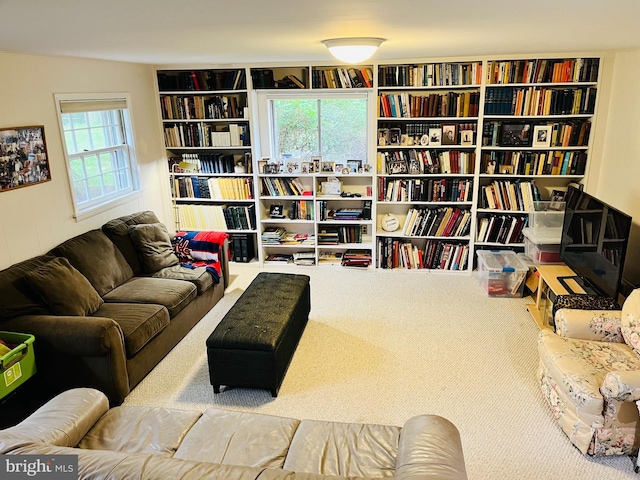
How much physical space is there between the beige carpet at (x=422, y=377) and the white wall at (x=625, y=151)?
3.66 feet

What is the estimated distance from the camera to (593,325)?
297 centimetres

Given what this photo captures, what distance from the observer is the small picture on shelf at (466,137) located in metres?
4.81

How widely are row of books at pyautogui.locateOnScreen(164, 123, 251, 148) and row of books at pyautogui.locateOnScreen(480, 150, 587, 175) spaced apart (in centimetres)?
252

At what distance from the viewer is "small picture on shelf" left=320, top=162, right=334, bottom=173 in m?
5.16

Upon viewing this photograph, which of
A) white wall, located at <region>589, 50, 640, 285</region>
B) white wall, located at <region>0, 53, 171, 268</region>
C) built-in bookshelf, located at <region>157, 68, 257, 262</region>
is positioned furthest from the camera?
built-in bookshelf, located at <region>157, 68, 257, 262</region>

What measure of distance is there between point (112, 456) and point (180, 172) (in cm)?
406

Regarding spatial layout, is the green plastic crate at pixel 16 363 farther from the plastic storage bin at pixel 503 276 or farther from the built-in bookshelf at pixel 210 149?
the plastic storage bin at pixel 503 276

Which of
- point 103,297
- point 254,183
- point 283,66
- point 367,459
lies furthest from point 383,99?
point 367,459

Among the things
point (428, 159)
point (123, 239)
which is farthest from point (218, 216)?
point (428, 159)

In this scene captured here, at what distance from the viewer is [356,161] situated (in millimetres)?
5117

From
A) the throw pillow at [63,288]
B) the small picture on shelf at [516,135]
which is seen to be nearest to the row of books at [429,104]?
the small picture on shelf at [516,135]

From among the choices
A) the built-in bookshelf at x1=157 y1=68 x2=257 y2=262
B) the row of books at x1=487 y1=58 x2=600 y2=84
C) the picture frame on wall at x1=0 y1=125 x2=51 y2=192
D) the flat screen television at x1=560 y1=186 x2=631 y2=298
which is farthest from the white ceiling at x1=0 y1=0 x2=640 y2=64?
the built-in bookshelf at x1=157 y1=68 x2=257 y2=262

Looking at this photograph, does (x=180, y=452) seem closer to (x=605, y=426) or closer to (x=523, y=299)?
(x=605, y=426)

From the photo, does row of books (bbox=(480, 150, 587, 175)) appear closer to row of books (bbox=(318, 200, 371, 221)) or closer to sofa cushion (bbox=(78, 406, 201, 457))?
row of books (bbox=(318, 200, 371, 221))
